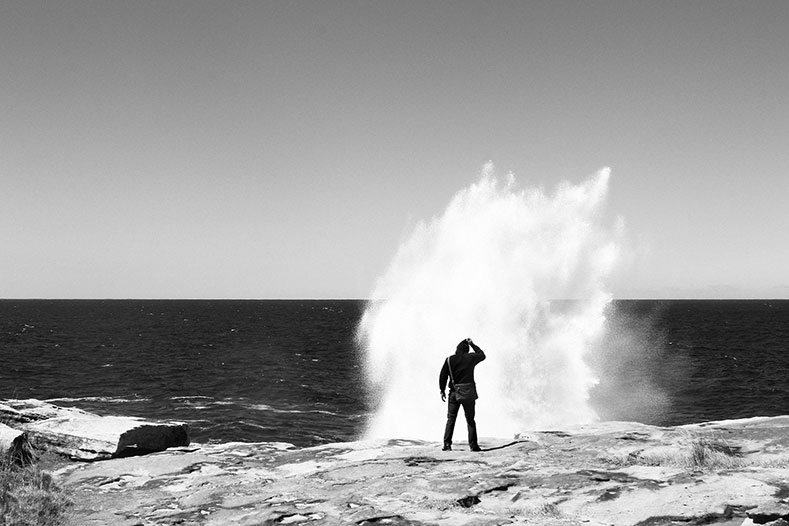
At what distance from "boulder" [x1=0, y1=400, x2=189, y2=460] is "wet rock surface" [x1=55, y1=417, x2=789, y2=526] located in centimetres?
49

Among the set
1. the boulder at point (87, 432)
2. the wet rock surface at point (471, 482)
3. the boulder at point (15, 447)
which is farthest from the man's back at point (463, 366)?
the boulder at point (15, 447)

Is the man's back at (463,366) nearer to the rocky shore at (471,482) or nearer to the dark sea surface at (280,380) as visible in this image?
the rocky shore at (471,482)

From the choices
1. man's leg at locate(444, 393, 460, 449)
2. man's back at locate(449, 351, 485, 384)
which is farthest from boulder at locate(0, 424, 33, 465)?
man's back at locate(449, 351, 485, 384)

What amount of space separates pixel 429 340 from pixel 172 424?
2065 cm

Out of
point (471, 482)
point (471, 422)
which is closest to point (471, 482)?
point (471, 482)

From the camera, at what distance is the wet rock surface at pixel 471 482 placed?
7527mm

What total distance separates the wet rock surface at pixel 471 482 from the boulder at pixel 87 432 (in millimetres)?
491

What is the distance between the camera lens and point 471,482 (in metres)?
9.27

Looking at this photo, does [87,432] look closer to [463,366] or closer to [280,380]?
[463,366]

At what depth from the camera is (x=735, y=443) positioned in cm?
1071

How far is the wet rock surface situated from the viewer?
24.7 feet

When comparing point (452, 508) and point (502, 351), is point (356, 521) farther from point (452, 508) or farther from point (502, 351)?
point (502, 351)

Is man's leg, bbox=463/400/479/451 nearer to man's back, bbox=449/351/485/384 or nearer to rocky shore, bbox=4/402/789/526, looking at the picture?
rocky shore, bbox=4/402/789/526

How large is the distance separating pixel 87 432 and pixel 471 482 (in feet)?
30.6
